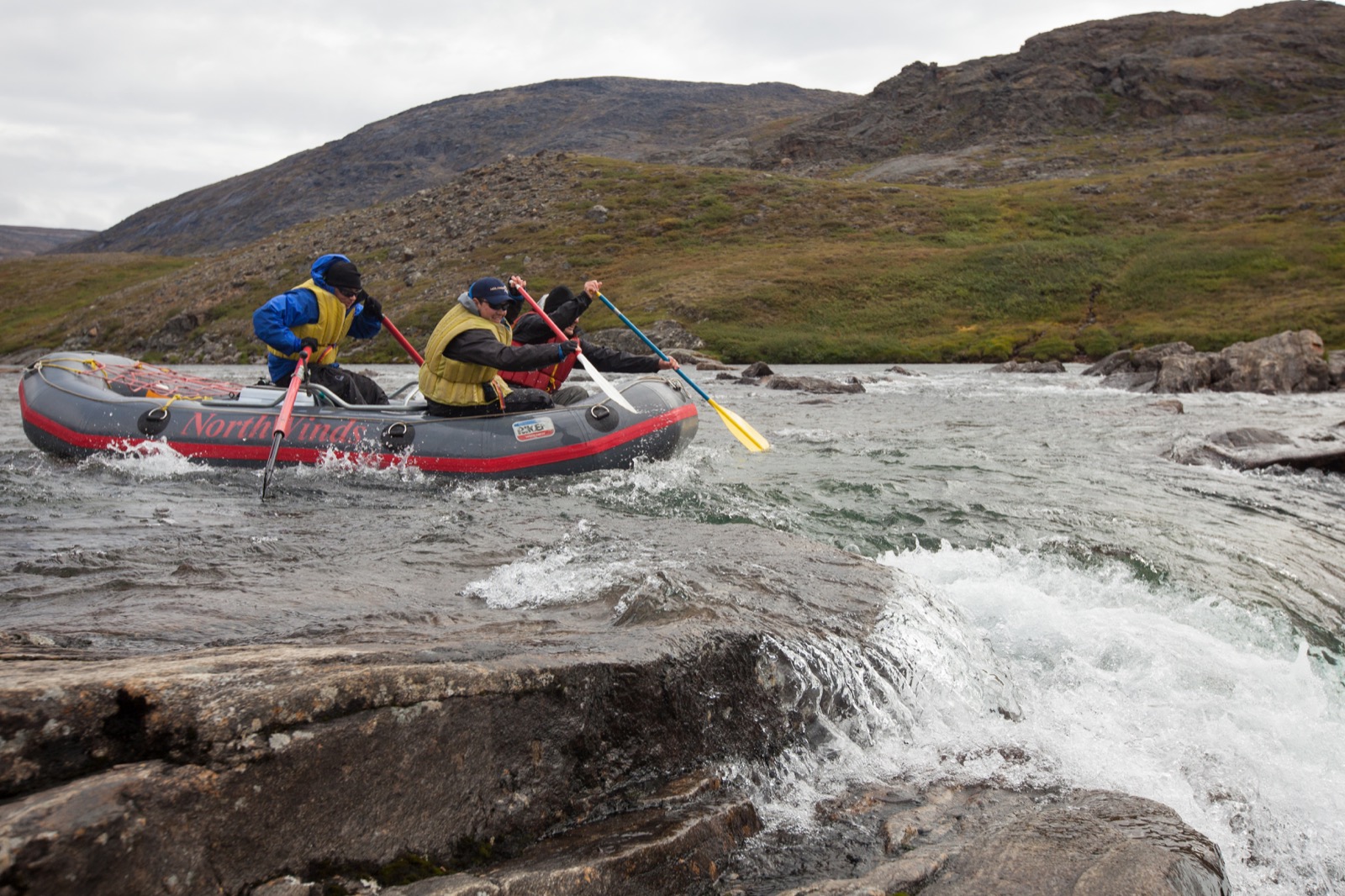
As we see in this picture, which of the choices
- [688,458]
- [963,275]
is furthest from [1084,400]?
[963,275]

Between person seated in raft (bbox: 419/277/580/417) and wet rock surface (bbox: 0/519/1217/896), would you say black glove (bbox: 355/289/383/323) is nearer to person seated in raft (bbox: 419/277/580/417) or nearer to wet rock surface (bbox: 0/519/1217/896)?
person seated in raft (bbox: 419/277/580/417)

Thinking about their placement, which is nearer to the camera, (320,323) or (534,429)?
(534,429)

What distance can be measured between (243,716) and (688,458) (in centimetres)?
1139

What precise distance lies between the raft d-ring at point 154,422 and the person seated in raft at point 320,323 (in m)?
1.61

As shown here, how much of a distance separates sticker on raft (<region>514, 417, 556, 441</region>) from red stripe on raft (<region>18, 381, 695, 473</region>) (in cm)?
22

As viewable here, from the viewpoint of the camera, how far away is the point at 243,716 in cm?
320

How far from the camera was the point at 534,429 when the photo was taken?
40.1 feet

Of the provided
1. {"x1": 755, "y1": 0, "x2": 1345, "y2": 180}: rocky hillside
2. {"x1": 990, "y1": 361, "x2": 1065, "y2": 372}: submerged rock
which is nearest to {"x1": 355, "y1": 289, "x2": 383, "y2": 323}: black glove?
{"x1": 990, "y1": 361, "x2": 1065, "y2": 372}: submerged rock

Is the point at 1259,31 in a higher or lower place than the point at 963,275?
higher

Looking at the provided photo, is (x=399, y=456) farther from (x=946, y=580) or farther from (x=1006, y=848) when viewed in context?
(x=1006, y=848)

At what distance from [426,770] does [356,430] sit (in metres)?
9.63

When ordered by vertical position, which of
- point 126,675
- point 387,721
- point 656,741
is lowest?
point 656,741

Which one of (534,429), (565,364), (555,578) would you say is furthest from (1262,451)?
(555,578)

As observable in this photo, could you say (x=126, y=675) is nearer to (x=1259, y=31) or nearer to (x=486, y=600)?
(x=486, y=600)
